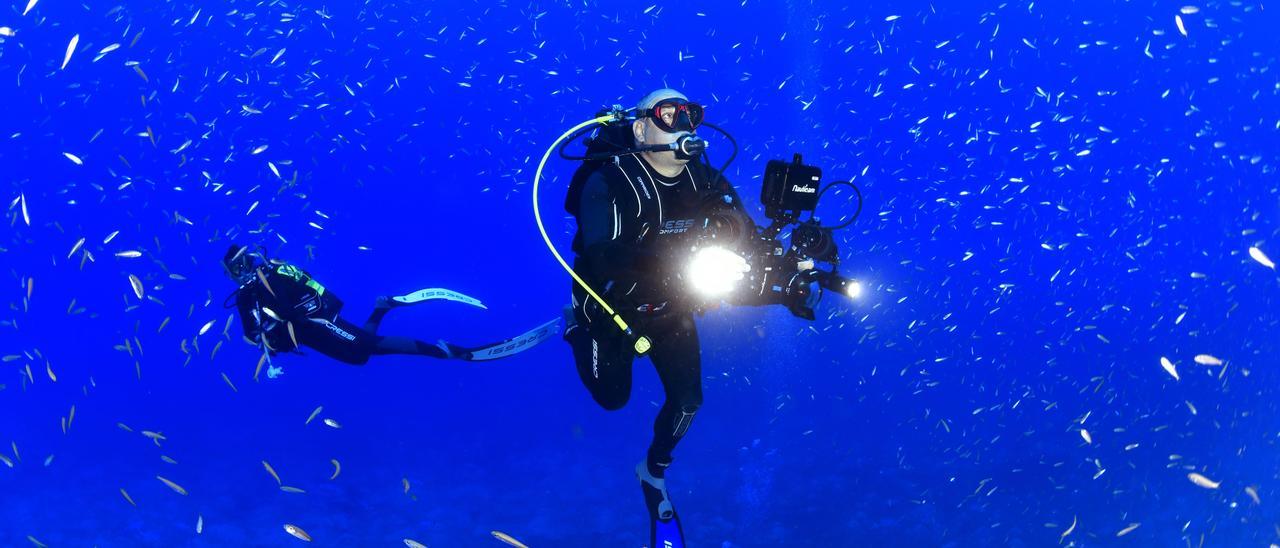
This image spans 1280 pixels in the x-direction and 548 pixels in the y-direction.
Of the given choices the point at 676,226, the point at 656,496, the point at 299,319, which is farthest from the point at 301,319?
the point at 676,226

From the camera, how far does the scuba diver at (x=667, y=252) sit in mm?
4465

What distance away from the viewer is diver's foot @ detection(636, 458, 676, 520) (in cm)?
530

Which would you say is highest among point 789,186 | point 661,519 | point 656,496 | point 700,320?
point 700,320

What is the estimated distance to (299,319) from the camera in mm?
8500

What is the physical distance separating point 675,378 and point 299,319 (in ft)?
17.3

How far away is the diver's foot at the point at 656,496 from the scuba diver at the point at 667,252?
1 centimetres

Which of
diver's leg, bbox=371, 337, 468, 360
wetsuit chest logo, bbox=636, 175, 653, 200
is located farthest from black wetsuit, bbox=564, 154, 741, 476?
diver's leg, bbox=371, 337, 468, 360

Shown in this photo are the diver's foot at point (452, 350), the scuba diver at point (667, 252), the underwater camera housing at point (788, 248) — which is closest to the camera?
the scuba diver at point (667, 252)

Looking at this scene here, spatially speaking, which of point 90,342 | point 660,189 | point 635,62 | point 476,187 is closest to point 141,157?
point 476,187

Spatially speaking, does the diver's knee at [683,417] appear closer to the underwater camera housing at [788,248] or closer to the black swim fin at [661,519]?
the black swim fin at [661,519]

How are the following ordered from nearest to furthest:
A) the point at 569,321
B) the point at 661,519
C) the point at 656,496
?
the point at 661,519
the point at 656,496
the point at 569,321

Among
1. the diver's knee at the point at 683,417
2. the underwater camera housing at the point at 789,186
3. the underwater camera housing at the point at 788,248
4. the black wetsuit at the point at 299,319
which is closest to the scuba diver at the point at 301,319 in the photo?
the black wetsuit at the point at 299,319

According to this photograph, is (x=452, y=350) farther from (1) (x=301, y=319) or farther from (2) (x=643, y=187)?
(2) (x=643, y=187)

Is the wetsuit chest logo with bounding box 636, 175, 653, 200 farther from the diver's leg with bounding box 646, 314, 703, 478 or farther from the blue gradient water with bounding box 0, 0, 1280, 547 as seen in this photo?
the blue gradient water with bounding box 0, 0, 1280, 547
